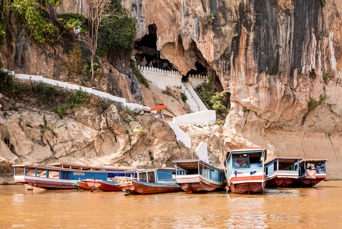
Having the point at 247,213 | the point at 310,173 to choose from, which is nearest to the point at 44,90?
the point at 310,173

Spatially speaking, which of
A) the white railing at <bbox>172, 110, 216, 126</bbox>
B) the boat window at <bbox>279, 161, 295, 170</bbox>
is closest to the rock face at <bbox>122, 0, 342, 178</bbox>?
the white railing at <bbox>172, 110, 216, 126</bbox>

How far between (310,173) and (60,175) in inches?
467

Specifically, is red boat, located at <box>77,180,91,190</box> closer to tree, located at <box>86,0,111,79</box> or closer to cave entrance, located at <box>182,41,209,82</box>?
tree, located at <box>86,0,111,79</box>

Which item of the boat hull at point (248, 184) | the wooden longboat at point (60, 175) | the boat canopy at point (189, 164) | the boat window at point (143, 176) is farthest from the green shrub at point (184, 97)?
the boat hull at point (248, 184)

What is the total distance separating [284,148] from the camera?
39.0 m

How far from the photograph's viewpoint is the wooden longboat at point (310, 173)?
2683 centimetres

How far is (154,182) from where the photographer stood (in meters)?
22.9

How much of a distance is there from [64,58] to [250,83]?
42.0 feet

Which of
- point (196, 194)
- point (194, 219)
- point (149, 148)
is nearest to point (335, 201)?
point (196, 194)

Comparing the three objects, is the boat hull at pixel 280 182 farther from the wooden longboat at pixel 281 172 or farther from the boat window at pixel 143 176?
the boat window at pixel 143 176

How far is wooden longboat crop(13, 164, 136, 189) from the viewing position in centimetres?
2269

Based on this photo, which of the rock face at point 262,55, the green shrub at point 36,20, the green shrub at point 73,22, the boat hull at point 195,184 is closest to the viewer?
the boat hull at point 195,184

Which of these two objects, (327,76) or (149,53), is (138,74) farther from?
(327,76)

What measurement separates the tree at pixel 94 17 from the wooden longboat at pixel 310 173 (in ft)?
39.7
